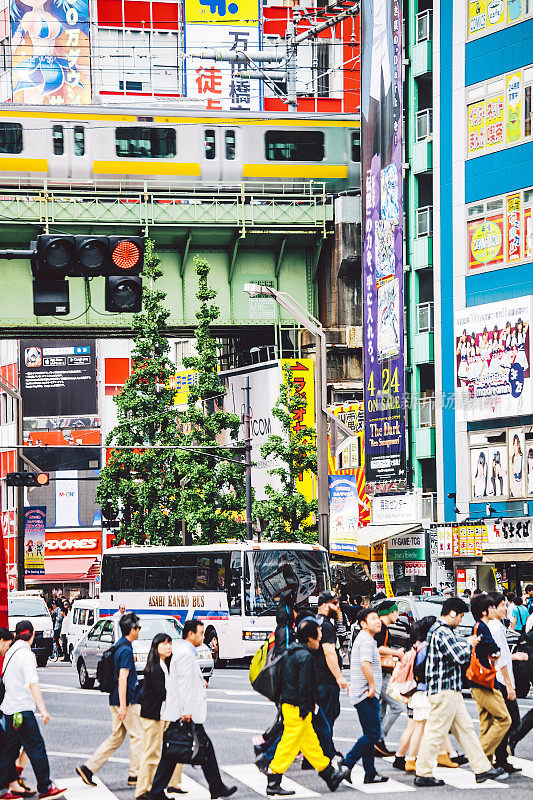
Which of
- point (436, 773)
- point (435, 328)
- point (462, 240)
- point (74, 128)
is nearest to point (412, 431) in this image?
point (435, 328)

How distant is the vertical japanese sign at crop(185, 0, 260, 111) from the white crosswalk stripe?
66.2 metres

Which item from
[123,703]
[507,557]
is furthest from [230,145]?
[123,703]

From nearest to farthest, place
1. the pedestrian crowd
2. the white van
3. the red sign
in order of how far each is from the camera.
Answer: the pedestrian crowd
the white van
the red sign

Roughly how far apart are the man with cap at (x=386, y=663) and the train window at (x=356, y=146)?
4024cm

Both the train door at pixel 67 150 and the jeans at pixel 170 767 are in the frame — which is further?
the train door at pixel 67 150

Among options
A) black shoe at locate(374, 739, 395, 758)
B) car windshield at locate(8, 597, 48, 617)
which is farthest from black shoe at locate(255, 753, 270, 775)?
car windshield at locate(8, 597, 48, 617)

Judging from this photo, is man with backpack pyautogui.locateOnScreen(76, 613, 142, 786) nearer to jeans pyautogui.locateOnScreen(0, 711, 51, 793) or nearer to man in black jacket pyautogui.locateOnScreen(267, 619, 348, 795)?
jeans pyautogui.locateOnScreen(0, 711, 51, 793)

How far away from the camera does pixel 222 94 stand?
81000 mm

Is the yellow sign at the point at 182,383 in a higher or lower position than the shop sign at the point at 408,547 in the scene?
higher

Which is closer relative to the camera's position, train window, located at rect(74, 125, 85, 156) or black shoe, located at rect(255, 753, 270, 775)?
black shoe, located at rect(255, 753, 270, 775)

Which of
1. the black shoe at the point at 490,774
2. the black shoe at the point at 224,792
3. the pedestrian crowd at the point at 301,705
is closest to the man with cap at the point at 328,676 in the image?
the pedestrian crowd at the point at 301,705

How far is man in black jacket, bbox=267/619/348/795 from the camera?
13938 millimetres

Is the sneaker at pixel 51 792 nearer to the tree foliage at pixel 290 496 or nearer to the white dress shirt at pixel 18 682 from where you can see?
the white dress shirt at pixel 18 682

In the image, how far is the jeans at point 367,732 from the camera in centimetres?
1448
